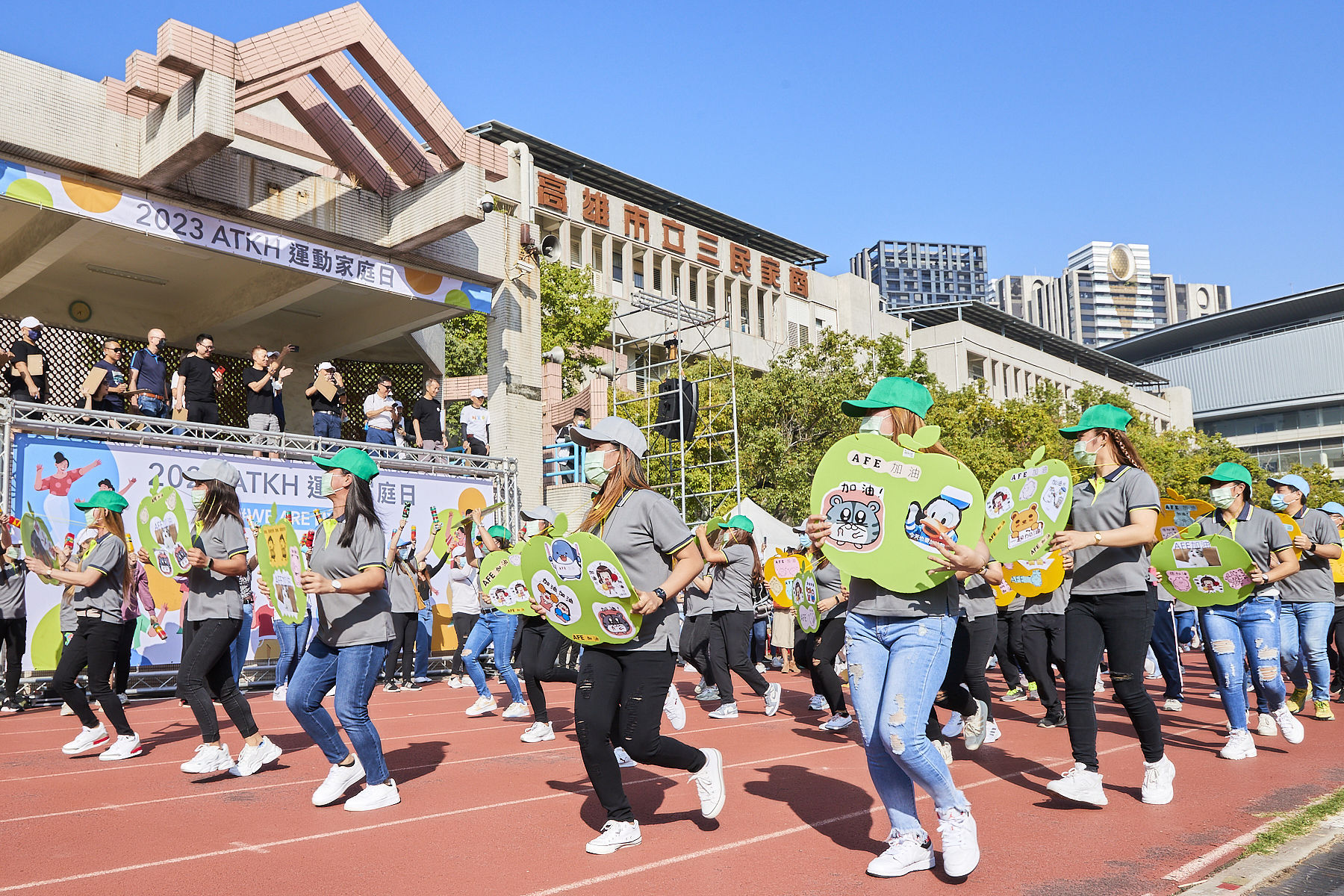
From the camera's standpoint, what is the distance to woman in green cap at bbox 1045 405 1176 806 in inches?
223

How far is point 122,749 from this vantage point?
26.9 feet

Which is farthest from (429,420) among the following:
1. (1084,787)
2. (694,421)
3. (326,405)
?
(1084,787)

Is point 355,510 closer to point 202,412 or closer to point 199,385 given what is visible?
point 202,412

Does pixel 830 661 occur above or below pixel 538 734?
above

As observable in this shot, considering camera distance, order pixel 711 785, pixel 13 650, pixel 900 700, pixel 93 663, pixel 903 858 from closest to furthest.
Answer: pixel 900 700
pixel 903 858
pixel 711 785
pixel 93 663
pixel 13 650

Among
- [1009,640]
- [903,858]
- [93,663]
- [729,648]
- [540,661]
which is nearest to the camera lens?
[903,858]

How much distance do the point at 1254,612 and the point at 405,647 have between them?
927 centimetres

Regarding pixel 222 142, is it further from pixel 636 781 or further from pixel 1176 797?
pixel 1176 797

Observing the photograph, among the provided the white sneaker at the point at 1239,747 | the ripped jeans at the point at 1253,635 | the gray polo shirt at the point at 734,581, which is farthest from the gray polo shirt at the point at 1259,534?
the gray polo shirt at the point at 734,581

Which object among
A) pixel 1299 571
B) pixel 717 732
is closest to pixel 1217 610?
pixel 1299 571

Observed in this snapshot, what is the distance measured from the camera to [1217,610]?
314 inches

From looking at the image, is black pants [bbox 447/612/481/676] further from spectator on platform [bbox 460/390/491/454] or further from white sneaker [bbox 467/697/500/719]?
spectator on platform [bbox 460/390/491/454]

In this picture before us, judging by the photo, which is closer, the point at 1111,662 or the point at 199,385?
the point at 1111,662

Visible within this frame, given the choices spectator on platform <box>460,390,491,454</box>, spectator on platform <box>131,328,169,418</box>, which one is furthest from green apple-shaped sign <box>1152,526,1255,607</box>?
spectator on platform <box>460,390,491,454</box>
